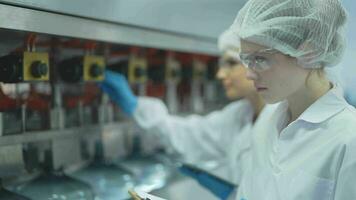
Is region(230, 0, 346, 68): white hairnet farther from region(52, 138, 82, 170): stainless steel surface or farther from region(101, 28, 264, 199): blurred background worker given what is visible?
region(52, 138, 82, 170): stainless steel surface

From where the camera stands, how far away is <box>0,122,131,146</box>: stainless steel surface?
3.38 ft

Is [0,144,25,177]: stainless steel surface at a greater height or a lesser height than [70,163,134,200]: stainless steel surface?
greater

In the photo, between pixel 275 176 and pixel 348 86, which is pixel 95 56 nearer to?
pixel 275 176

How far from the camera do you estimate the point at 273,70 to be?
89cm

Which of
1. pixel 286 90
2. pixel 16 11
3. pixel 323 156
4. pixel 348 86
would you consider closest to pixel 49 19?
pixel 16 11

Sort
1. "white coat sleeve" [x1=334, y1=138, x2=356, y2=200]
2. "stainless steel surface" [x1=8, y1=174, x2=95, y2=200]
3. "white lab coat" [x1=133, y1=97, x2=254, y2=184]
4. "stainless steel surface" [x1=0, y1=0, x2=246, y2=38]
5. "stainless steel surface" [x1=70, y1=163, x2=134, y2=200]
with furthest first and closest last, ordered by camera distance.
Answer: "white lab coat" [x1=133, y1=97, x2=254, y2=184] < "stainless steel surface" [x1=70, y1=163, x2=134, y2=200] < "stainless steel surface" [x1=8, y1=174, x2=95, y2=200] < "stainless steel surface" [x1=0, y1=0, x2=246, y2=38] < "white coat sleeve" [x1=334, y1=138, x2=356, y2=200]

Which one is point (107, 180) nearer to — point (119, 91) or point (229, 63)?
point (119, 91)

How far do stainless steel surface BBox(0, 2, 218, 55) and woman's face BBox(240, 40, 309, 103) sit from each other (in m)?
0.42

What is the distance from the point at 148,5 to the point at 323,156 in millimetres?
676

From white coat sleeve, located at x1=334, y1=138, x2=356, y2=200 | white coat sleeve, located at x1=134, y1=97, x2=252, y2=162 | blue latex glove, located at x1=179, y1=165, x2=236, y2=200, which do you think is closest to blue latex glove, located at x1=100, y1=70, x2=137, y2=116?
white coat sleeve, located at x1=134, y1=97, x2=252, y2=162

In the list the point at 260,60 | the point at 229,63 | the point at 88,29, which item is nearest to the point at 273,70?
→ the point at 260,60

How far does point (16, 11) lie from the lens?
34.5 inches

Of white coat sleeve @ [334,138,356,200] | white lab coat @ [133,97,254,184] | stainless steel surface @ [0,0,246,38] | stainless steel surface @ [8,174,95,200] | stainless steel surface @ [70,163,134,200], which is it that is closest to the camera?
white coat sleeve @ [334,138,356,200]

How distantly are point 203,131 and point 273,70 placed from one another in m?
0.84
